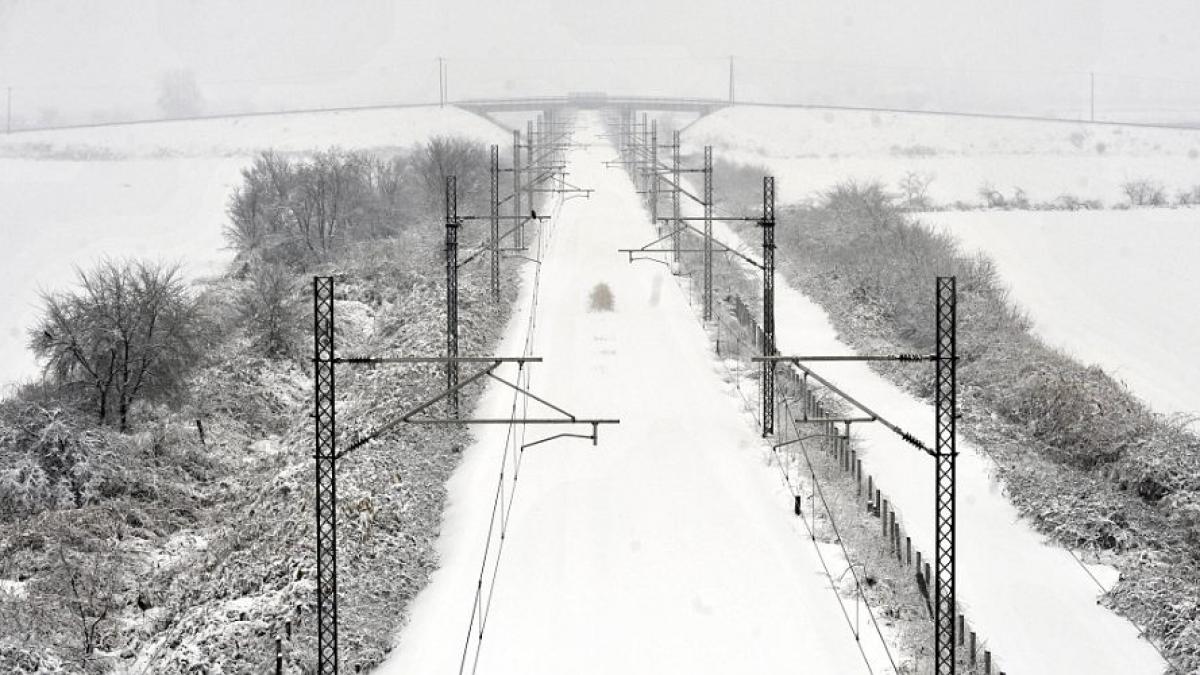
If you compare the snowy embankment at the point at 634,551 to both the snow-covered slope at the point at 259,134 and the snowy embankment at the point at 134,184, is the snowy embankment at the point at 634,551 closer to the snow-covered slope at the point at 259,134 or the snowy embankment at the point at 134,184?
the snowy embankment at the point at 134,184

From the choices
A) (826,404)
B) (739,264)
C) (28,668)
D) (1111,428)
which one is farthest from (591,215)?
(28,668)

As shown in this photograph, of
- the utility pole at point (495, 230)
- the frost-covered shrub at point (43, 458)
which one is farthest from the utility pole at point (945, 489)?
the utility pole at point (495, 230)

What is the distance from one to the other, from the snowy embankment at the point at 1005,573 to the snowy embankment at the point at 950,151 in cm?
6389

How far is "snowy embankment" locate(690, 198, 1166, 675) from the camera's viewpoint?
22.0 m

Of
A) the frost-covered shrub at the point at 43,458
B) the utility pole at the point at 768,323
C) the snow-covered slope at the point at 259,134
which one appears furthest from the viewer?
the snow-covered slope at the point at 259,134

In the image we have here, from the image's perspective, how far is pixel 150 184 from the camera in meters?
112

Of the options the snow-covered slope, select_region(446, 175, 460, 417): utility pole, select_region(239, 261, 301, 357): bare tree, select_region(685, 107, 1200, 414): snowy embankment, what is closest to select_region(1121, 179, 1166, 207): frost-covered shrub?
select_region(685, 107, 1200, 414): snowy embankment

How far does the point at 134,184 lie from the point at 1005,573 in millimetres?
104454

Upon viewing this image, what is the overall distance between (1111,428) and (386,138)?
5224 inches

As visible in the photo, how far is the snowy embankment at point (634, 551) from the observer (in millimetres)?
22312

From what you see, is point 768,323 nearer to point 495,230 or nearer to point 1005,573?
point 1005,573

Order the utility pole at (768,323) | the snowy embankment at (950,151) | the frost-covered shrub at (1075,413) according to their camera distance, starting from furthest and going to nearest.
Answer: the snowy embankment at (950,151)
the utility pole at (768,323)
the frost-covered shrub at (1075,413)

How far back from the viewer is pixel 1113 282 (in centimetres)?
6325

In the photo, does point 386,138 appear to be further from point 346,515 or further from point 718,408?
point 346,515
